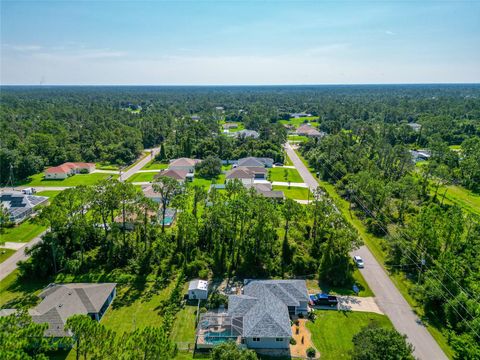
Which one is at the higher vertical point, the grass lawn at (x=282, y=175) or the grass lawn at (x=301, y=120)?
the grass lawn at (x=301, y=120)

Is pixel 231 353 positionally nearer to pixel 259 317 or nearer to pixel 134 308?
pixel 259 317

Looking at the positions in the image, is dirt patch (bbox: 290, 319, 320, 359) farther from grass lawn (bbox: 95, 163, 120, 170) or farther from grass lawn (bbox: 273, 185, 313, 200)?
grass lawn (bbox: 95, 163, 120, 170)

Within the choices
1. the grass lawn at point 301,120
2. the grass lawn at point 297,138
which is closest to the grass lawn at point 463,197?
the grass lawn at point 297,138

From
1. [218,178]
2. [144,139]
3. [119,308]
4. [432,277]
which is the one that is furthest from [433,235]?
[144,139]

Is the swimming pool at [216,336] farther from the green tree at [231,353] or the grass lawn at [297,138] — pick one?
the grass lawn at [297,138]

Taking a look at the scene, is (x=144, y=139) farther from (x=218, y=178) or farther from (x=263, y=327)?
(x=263, y=327)

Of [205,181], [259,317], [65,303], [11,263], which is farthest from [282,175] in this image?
[65,303]
